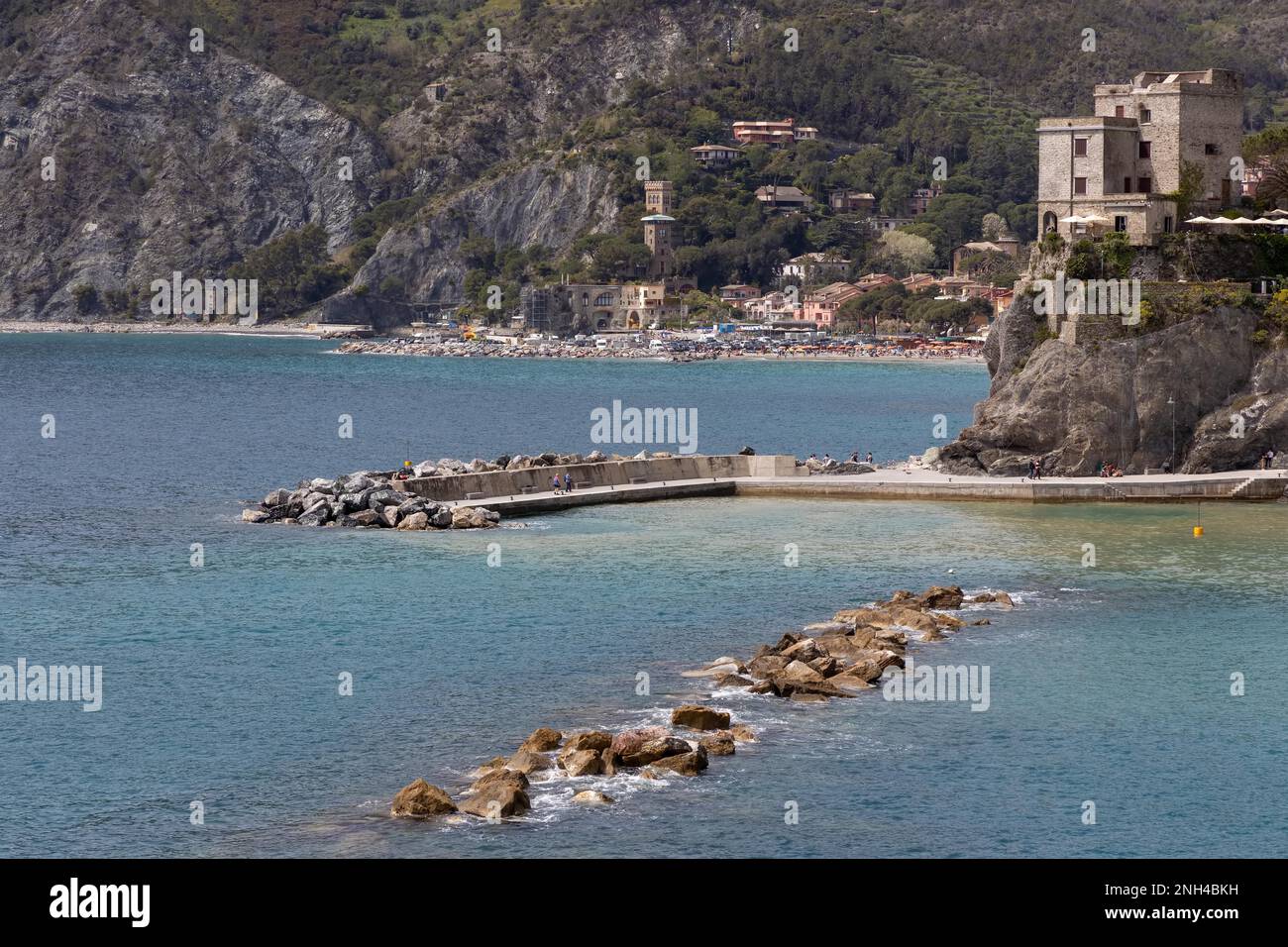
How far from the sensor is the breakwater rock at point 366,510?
58125mm

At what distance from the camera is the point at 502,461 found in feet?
226

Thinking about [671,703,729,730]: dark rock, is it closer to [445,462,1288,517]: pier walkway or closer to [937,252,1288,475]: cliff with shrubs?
[445,462,1288,517]: pier walkway

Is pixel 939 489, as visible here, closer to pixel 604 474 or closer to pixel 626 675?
pixel 604 474

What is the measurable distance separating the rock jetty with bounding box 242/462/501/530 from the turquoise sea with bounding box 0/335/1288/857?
137 centimetres

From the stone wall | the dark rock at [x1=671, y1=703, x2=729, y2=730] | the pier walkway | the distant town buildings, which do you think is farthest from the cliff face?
the dark rock at [x1=671, y1=703, x2=729, y2=730]

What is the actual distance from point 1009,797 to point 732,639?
1284cm

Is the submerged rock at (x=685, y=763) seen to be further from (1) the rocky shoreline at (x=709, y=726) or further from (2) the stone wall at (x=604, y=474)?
(2) the stone wall at (x=604, y=474)

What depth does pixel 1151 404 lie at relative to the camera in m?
68.4

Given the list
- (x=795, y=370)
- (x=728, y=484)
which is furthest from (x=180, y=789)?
(x=795, y=370)

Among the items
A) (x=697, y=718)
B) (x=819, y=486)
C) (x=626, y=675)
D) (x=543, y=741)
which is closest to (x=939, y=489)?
(x=819, y=486)

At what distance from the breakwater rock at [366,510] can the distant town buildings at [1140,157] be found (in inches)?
1207

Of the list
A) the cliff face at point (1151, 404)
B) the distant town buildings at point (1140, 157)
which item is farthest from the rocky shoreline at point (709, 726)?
the distant town buildings at point (1140, 157)

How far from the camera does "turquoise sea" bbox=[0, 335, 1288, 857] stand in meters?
27.1
